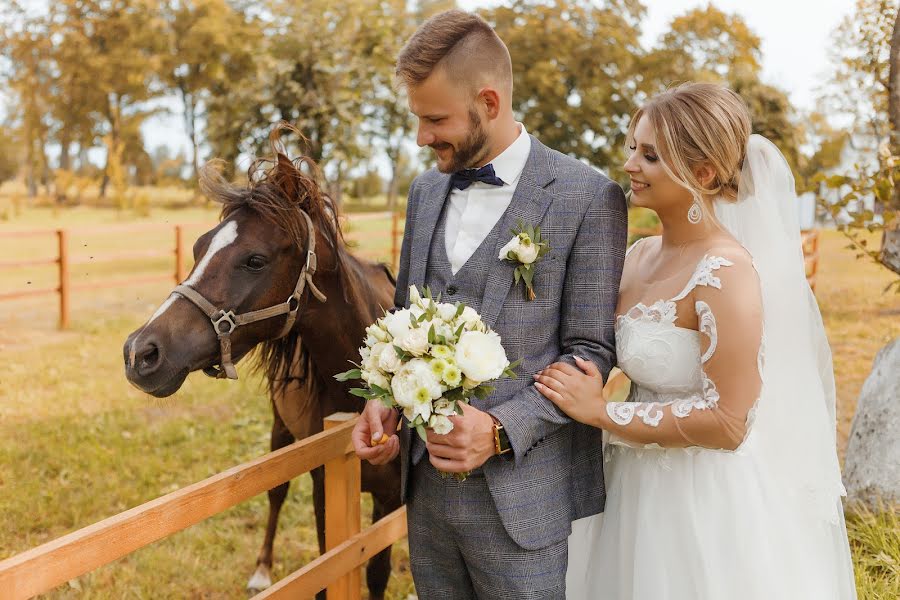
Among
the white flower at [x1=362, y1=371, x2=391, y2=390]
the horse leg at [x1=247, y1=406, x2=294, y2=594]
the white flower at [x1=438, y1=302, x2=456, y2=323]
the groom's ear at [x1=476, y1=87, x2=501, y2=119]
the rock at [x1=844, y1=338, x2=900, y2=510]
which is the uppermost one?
the groom's ear at [x1=476, y1=87, x2=501, y2=119]

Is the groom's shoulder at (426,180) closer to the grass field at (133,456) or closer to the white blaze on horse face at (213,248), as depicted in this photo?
the white blaze on horse face at (213,248)

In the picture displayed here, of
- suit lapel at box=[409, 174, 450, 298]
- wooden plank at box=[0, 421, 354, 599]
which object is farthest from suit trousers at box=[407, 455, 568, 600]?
suit lapel at box=[409, 174, 450, 298]

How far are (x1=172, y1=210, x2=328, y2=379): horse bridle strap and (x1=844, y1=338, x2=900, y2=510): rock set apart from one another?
10.1 ft

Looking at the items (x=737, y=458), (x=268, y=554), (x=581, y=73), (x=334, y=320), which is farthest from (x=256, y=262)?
(x=581, y=73)

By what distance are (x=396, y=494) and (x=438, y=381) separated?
5.49 ft

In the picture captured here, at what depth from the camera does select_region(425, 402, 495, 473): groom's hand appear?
5.62 feet

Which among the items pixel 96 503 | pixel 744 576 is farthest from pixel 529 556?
pixel 96 503

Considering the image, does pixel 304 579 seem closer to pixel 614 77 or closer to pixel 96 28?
pixel 614 77

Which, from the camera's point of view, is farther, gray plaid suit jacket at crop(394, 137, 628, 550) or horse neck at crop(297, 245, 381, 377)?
horse neck at crop(297, 245, 381, 377)

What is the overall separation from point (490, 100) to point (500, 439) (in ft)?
2.87

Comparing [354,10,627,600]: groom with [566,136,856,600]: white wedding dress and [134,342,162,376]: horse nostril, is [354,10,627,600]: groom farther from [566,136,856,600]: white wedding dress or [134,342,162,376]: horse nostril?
[134,342,162,376]: horse nostril

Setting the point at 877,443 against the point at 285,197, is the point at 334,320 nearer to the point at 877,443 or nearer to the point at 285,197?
the point at 285,197

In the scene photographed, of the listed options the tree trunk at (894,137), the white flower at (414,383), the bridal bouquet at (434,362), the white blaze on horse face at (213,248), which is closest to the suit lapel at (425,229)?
the bridal bouquet at (434,362)

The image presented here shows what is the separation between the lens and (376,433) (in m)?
1.99
